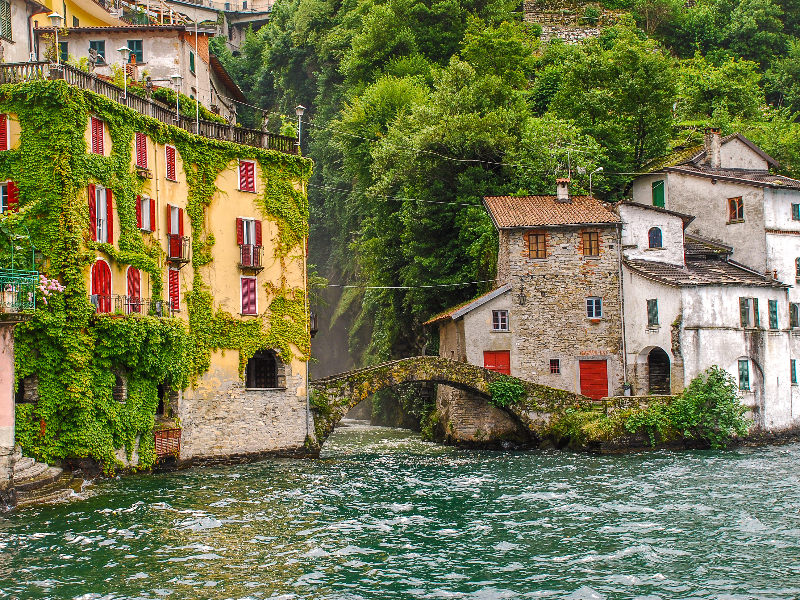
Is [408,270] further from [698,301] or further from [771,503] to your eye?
[771,503]

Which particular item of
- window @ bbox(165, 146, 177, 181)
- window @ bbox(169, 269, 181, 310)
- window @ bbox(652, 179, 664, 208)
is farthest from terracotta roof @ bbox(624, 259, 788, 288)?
window @ bbox(165, 146, 177, 181)

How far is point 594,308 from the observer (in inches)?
1865

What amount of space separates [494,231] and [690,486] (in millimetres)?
21407

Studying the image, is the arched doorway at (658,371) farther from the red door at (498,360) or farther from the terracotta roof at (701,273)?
the red door at (498,360)

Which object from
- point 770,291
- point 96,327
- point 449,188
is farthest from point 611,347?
point 96,327

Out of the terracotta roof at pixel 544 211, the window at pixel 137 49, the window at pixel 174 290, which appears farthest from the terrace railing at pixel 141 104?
the terracotta roof at pixel 544 211

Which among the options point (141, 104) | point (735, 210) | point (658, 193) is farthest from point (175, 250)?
point (735, 210)

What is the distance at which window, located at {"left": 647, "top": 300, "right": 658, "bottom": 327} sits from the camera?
45.5 metres

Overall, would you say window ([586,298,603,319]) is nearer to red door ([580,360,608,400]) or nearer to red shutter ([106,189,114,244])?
red door ([580,360,608,400])

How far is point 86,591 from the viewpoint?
1947cm

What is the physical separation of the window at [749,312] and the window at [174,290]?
25258 millimetres

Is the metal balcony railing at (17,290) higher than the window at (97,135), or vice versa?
the window at (97,135)

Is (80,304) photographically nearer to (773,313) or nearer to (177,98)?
(177,98)

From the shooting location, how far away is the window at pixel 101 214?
34375 mm
